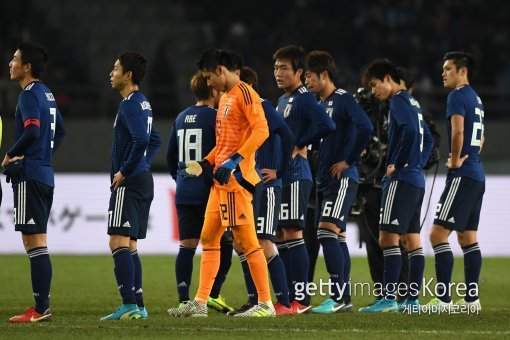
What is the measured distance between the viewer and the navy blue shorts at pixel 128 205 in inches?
361

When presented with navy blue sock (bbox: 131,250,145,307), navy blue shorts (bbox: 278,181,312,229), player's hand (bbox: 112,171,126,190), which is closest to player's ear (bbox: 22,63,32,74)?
player's hand (bbox: 112,171,126,190)

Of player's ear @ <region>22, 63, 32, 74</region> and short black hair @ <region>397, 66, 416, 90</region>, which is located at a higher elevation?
short black hair @ <region>397, 66, 416, 90</region>

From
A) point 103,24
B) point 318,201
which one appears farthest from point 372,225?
point 103,24

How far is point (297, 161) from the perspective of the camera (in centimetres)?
1008

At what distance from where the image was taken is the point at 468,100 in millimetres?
10094

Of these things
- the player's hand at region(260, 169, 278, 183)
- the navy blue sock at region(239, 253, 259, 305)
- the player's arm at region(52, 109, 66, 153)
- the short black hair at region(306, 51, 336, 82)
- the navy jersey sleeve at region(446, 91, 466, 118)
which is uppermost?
the short black hair at region(306, 51, 336, 82)

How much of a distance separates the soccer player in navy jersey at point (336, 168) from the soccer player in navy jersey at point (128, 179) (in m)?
1.76

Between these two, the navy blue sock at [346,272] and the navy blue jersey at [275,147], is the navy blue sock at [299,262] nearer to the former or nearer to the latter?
the navy blue sock at [346,272]

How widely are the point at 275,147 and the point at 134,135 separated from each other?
4.78ft

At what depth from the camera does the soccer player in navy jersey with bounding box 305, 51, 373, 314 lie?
10.2 m

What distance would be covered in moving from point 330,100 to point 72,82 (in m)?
11.6

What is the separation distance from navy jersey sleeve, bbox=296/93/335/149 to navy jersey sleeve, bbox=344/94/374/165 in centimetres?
42

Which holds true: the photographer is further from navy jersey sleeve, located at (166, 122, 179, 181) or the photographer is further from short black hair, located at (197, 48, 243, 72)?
short black hair, located at (197, 48, 243, 72)

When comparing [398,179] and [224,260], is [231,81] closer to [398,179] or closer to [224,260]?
[398,179]
